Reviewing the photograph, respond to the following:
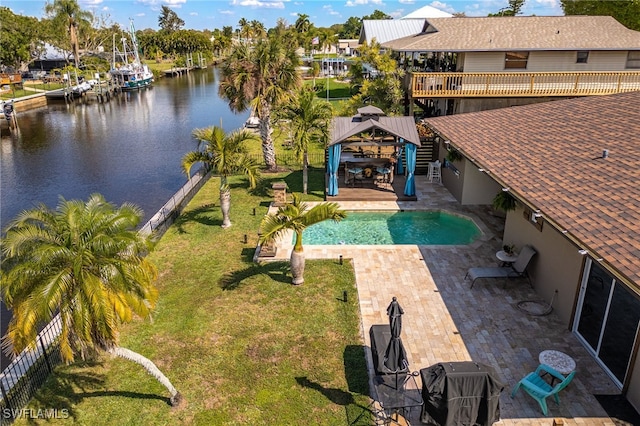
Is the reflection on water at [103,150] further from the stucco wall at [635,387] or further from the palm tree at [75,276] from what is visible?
the stucco wall at [635,387]

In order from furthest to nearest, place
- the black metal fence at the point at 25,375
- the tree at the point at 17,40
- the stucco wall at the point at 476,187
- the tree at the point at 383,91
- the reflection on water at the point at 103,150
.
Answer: the tree at the point at 17,40 → the tree at the point at 383,91 → the reflection on water at the point at 103,150 → the stucco wall at the point at 476,187 → the black metal fence at the point at 25,375

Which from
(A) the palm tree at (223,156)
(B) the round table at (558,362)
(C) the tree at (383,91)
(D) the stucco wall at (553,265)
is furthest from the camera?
(C) the tree at (383,91)

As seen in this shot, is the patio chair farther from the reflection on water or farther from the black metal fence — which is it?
the reflection on water

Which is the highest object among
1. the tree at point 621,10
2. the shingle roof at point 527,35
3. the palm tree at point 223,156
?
the tree at point 621,10

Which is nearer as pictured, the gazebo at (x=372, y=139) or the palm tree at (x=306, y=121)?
the palm tree at (x=306, y=121)

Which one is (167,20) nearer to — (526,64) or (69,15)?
(69,15)

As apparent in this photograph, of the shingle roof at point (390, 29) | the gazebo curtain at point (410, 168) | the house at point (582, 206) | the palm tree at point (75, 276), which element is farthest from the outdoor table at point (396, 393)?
the shingle roof at point (390, 29)

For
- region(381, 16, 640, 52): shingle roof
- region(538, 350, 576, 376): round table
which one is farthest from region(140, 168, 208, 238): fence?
region(381, 16, 640, 52): shingle roof

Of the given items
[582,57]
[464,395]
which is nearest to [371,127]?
[464,395]
